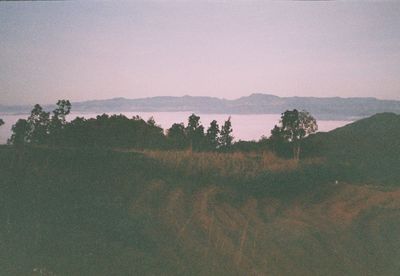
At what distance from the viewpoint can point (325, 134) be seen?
51.0 metres

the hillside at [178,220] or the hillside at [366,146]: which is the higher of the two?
the hillside at [178,220]

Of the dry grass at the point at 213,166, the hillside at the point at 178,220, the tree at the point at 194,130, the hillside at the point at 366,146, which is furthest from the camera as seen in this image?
the tree at the point at 194,130

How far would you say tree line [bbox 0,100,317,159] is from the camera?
3466cm

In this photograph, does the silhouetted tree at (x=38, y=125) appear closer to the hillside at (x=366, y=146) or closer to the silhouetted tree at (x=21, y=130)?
the silhouetted tree at (x=21, y=130)

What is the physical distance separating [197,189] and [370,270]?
656 centimetres

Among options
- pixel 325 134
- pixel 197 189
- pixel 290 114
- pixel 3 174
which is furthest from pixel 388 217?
pixel 325 134

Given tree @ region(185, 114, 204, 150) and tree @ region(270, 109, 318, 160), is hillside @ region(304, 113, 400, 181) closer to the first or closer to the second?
tree @ region(270, 109, 318, 160)

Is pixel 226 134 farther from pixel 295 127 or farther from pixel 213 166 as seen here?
pixel 213 166

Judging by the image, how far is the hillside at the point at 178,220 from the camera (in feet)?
24.3

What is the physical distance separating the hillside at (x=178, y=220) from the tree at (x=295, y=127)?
19.5 metres

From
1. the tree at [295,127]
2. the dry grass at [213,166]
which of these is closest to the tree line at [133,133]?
the tree at [295,127]

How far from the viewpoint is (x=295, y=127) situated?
34969 millimetres

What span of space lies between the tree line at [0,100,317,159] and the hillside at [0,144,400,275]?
17834 millimetres

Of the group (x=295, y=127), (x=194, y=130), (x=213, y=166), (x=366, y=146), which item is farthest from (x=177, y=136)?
(x=213, y=166)
